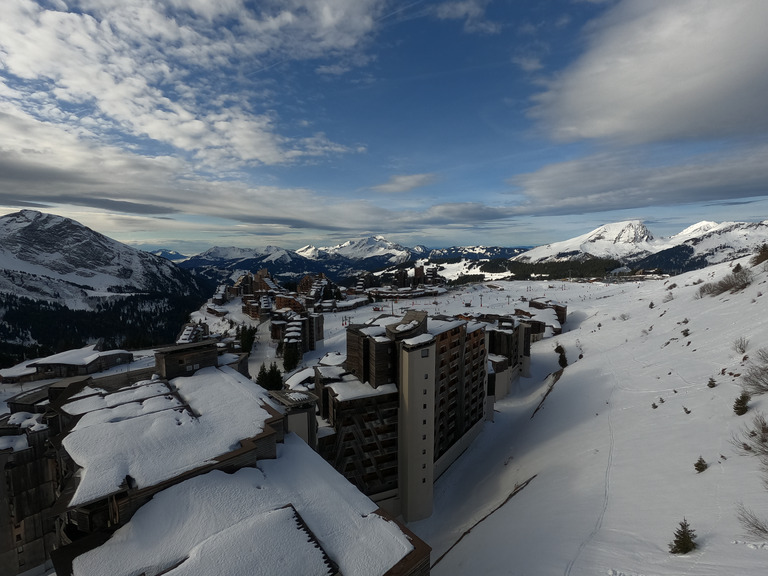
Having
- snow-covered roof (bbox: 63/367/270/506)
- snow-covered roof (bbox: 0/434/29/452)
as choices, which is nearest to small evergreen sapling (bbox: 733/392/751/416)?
snow-covered roof (bbox: 63/367/270/506)

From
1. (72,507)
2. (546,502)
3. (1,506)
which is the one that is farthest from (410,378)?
(1,506)

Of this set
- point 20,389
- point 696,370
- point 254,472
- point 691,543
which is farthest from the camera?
point 20,389

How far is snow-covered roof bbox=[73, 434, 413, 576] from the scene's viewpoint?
11.1 meters

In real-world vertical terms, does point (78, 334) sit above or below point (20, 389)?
below

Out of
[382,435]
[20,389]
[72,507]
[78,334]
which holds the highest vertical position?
[72,507]

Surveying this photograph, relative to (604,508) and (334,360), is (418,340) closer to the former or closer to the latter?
(334,360)

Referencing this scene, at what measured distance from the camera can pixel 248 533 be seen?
38.6 feet

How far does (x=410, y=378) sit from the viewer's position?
28219mm

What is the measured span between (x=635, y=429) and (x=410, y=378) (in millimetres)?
15685

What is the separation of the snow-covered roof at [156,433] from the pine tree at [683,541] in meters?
17.7

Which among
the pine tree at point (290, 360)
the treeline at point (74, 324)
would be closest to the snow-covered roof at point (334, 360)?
the pine tree at point (290, 360)

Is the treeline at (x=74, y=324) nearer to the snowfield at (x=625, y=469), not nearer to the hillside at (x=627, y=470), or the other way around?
the snowfield at (x=625, y=469)

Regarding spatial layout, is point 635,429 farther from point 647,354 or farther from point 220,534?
point 220,534

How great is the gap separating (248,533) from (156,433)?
8303 millimetres
